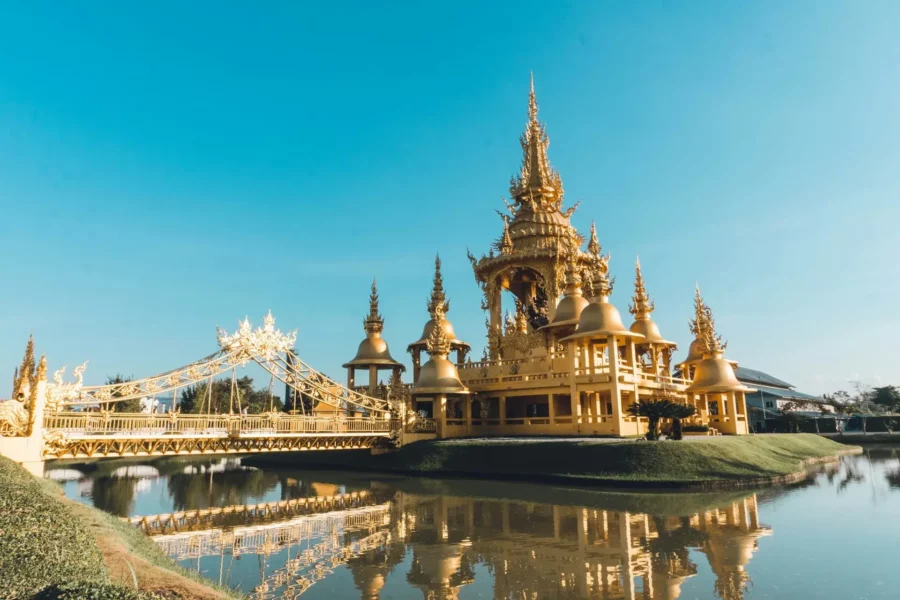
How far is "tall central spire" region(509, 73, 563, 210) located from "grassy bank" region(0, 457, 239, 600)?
34.7 m

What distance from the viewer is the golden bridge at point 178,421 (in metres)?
16.9

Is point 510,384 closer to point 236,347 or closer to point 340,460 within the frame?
point 340,460

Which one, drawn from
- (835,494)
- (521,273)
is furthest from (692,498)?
(521,273)

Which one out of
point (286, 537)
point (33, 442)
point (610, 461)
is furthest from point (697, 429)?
point (33, 442)

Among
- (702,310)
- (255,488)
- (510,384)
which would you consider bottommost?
(255,488)

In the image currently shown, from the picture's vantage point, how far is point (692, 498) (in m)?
17.8

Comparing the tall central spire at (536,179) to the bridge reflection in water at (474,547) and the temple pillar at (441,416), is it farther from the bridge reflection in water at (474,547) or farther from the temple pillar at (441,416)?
the bridge reflection in water at (474,547)

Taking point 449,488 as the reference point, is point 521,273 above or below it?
above

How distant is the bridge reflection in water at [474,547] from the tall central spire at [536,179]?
26.7 metres

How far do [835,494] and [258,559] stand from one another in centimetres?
1789

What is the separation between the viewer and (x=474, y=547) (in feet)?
39.7

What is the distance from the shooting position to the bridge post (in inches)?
642

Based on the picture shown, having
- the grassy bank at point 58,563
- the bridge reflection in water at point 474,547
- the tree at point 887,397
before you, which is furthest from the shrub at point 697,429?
the tree at point 887,397

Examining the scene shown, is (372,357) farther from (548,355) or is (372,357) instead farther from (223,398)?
(223,398)
